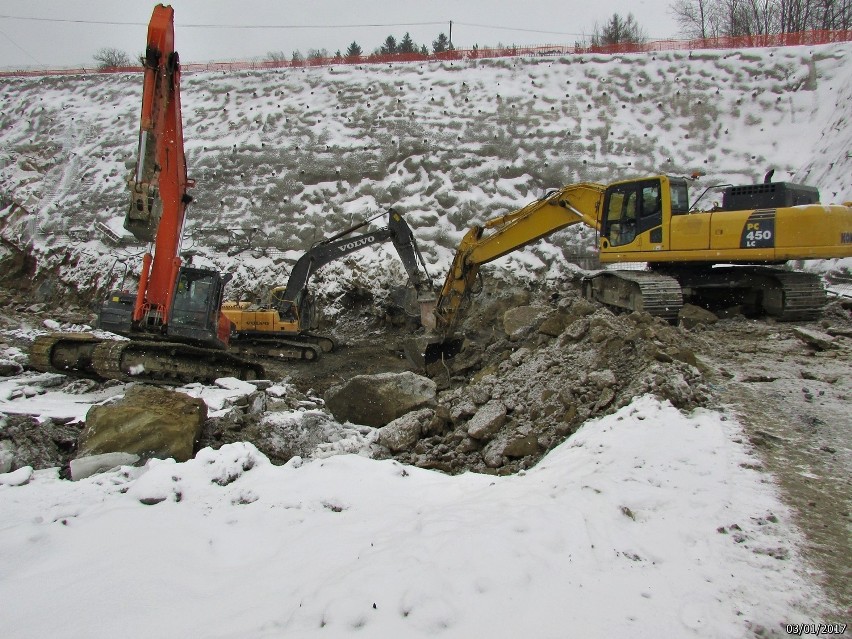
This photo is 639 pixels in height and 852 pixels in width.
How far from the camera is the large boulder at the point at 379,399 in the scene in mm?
6676

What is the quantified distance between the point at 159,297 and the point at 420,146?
32.8ft

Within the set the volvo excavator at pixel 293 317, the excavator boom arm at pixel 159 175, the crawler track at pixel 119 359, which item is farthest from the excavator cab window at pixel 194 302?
the volvo excavator at pixel 293 317

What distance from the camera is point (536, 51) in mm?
19000

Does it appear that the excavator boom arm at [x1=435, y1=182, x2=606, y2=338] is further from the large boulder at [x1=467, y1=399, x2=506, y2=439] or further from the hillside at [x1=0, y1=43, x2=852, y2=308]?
the large boulder at [x1=467, y1=399, x2=506, y2=439]

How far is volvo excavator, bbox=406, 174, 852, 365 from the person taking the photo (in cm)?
774

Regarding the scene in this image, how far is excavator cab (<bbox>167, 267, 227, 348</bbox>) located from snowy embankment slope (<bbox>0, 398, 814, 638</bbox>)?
550 centimetres

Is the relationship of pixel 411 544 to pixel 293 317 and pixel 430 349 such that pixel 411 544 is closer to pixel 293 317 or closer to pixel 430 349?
pixel 430 349

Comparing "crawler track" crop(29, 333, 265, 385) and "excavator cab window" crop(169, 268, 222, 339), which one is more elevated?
"excavator cab window" crop(169, 268, 222, 339)

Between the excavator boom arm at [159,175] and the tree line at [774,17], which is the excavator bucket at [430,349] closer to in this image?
the excavator boom arm at [159,175]

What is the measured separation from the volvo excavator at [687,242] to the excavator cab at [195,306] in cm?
384

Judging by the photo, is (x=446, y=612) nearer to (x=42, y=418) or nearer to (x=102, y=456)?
(x=102, y=456)

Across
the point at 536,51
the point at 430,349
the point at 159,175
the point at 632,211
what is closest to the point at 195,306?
the point at 159,175

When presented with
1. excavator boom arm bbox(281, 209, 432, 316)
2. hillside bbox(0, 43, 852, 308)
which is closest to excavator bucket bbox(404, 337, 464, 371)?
excavator boom arm bbox(281, 209, 432, 316)

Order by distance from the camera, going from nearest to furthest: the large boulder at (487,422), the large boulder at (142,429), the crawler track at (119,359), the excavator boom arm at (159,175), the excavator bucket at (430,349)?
1. the large boulder at (142,429)
2. the large boulder at (487,422)
3. the excavator boom arm at (159,175)
4. the crawler track at (119,359)
5. the excavator bucket at (430,349)
